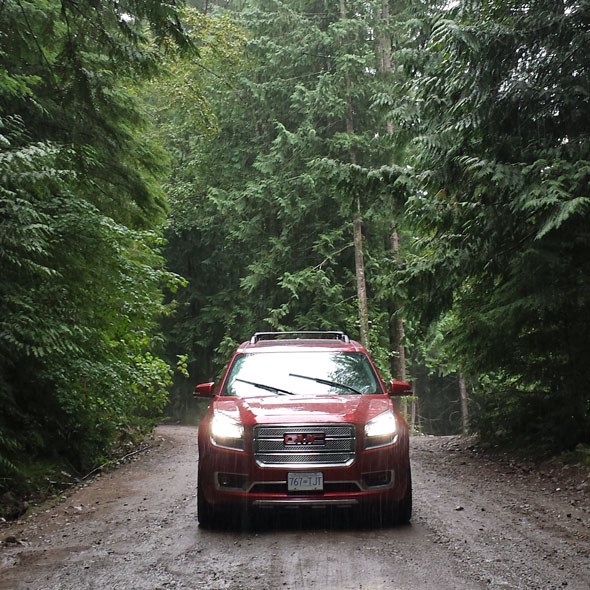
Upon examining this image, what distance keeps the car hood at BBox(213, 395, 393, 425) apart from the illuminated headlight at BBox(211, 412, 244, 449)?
0.07 metres

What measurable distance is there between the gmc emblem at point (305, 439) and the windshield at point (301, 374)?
34.0 inches

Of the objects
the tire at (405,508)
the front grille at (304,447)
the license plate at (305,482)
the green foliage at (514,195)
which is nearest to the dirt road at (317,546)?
the tire at (405,508)

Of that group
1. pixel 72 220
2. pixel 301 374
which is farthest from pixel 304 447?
pixel 72 220

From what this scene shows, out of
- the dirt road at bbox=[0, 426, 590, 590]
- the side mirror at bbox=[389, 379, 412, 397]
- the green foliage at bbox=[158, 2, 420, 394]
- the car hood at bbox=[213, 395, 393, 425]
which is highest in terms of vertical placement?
the green foliage at bbox=[158, 2, 420, 394]

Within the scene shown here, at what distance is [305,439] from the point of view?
22.5ft

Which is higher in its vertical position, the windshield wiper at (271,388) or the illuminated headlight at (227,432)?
the windshield wiper at (271,388)

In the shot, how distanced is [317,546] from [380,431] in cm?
134

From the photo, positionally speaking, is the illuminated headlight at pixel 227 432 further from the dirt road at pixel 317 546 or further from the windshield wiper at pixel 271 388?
the dirt road at pixel 317 546

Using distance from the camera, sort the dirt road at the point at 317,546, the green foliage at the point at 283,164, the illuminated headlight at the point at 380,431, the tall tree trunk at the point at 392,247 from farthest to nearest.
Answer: the green foliage at the point at 283,164 → the tall tree trunk at the point at 392,247 → the illuminated headlight at the point at 380,431 → the dirt road at the point at 317,546

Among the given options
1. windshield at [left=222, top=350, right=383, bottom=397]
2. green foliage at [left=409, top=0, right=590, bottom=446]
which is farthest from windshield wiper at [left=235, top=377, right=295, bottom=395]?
green foliage at [left=409, top=0, right=590, bottom=446]

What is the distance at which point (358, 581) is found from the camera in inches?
204

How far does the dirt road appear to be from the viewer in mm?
5316

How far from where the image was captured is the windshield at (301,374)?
783 centimetres

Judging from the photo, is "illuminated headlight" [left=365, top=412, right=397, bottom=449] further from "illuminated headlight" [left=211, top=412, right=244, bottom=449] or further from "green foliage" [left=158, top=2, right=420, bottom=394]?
"green foliage" [left=158, top=2, right=420, bottom=394]
